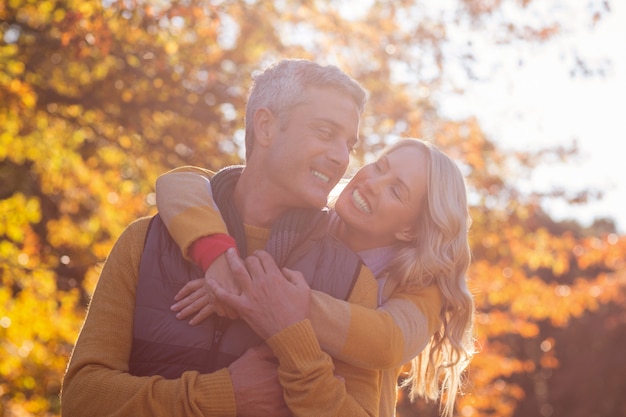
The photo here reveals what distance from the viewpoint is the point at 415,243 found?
388 cm

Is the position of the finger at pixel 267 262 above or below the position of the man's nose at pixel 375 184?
below

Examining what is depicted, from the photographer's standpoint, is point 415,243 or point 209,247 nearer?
point 209,247

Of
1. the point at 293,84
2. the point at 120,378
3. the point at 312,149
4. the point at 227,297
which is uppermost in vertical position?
the point at 293,84

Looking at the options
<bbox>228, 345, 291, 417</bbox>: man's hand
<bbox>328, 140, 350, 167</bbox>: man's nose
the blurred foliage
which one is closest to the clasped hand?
<bbox>228, 345, 291, 417</bbox>: man's hand

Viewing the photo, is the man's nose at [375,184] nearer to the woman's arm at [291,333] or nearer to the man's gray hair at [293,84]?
the man's gray hair at [293,84]

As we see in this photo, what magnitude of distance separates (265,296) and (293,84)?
0.98 meters

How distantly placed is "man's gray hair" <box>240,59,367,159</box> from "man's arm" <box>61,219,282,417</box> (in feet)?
2.58

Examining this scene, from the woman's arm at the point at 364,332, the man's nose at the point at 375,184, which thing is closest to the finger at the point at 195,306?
the woman's arm at the point at 364,332

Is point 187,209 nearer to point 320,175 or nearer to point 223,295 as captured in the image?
point 223,295

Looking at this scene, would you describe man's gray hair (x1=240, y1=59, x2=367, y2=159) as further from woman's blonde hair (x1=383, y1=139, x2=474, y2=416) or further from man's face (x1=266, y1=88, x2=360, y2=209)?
woman's blonde hair (x1=383, y1=139, x2=474, y2=416)

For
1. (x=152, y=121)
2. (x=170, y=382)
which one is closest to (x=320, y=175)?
(x=170, y=382)

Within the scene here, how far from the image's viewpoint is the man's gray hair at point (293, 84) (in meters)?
3.53

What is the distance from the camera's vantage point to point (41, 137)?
9.80 meters

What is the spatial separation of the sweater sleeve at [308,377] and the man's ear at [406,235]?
3.34 ft
